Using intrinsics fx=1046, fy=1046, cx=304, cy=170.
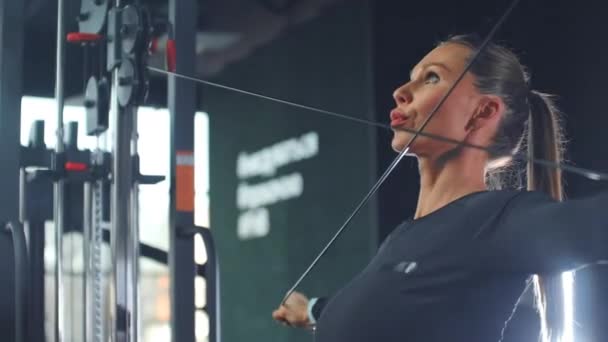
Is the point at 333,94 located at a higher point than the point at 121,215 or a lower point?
higher

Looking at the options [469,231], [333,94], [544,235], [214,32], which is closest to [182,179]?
[469,231]

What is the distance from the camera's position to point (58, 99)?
2.83 meters

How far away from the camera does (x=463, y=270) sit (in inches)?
62.4

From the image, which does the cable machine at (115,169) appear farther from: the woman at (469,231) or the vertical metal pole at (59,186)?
the woman at (469,231)

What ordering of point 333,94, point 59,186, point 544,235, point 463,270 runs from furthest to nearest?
point 333,94
point 59,186
point 463,270
point 544,235

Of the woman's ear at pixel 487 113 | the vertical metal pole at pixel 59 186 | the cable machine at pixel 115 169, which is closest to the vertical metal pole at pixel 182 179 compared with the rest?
the cable machine at pixel 115 169

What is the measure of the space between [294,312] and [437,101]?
46 cm

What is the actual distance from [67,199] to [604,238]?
2205mm

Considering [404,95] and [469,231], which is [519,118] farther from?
[469,231]

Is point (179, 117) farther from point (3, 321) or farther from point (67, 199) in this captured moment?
point (67, 199)

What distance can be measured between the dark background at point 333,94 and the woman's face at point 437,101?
2423 mm

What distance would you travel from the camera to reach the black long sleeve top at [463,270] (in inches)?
57.7

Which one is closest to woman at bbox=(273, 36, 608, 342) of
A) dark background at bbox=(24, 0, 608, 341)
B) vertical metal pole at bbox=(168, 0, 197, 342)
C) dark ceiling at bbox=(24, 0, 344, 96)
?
vertical metal pole at bbox=(168, 0, 197, 342)

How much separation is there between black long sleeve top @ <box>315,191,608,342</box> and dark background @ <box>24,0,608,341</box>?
2574mm
